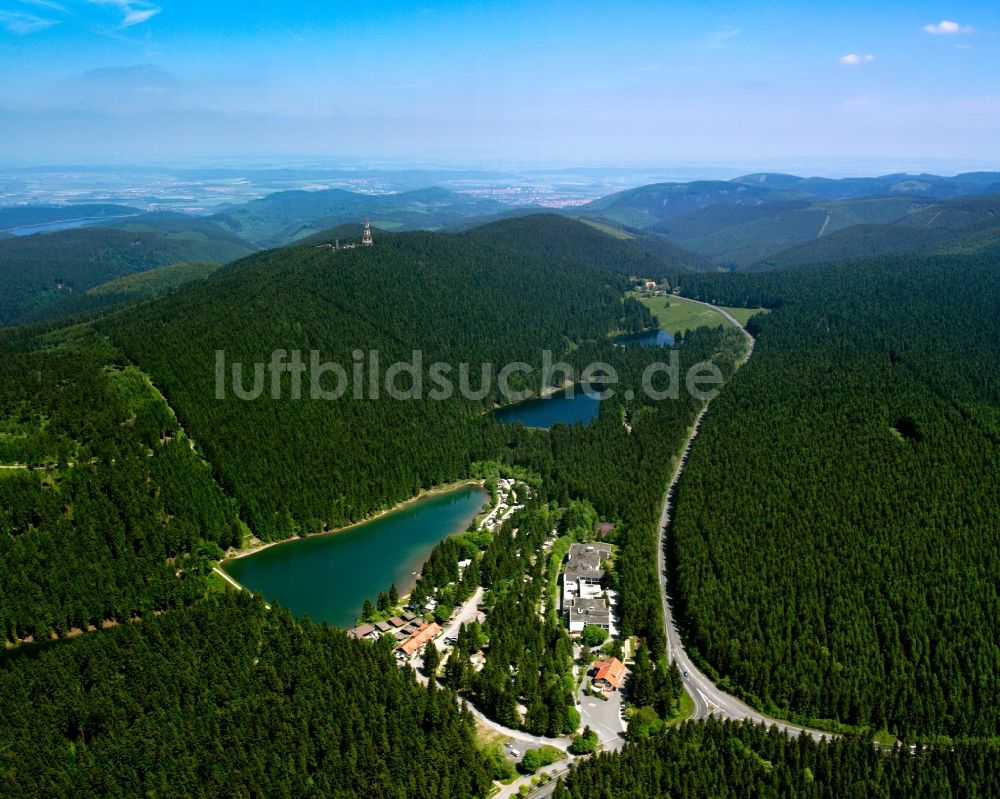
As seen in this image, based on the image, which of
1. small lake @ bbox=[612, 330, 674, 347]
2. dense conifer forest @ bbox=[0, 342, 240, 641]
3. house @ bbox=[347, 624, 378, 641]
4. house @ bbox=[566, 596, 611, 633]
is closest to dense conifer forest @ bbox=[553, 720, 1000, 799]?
house @ bbox=[566, 596, 611, 633]

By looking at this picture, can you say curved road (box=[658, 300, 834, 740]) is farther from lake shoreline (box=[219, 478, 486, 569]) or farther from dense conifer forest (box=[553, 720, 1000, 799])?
lake shoreline (box=[219, 478, 486, 569])

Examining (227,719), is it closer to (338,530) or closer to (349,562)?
(349,562)

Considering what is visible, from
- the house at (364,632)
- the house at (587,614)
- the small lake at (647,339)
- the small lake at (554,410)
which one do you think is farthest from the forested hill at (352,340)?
the house at (587,614)

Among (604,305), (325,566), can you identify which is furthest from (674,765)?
(604,305)

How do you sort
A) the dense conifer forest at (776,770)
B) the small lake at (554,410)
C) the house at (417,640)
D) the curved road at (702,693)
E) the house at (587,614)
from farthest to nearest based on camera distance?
1. the small lake at (554,410)
2. the house at (587,614)
3. the house at (417,640)
4. the curved road at (702,693)
5. the dense conifer forest at (776,770)

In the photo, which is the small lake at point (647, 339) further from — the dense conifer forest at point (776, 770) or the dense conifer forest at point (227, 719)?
the dense conifer forest at point (776, 770)

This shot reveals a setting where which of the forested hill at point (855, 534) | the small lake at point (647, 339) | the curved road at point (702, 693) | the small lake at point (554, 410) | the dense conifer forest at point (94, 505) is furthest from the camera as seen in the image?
the small lake at point (647, 339)
